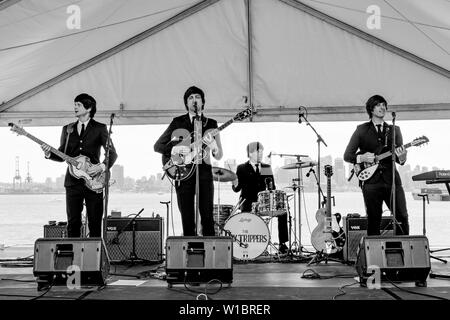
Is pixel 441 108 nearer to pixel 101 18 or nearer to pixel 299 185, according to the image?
pixel 299 185

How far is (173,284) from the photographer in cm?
385

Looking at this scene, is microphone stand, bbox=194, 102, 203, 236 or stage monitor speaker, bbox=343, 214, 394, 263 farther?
stage monitor speaker, bbox=343, 214, 394, 263

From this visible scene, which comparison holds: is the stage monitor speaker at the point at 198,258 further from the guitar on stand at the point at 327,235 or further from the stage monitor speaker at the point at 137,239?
the stage monitor speaker at the point at 137,239

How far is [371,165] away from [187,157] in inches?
69.5

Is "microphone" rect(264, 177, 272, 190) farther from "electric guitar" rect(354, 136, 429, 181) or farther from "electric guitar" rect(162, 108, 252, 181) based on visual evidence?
"electric guitar" rect(162, 108, 252, 181)

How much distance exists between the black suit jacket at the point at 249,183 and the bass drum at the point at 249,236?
560 millimetres

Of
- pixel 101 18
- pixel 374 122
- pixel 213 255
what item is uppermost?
pixel 101 18

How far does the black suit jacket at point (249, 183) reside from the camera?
7000 millimetres

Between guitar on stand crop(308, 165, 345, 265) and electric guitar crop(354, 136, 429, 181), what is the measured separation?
1187 millimetres

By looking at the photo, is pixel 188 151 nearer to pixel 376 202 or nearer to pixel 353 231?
pixel 376 202

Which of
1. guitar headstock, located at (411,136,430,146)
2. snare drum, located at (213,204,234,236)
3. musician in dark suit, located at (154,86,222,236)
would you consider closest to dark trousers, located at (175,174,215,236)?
musician in dark suit, located at (154,86,222,236)

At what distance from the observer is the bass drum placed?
249 inches

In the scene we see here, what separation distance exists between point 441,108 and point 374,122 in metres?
2.12
